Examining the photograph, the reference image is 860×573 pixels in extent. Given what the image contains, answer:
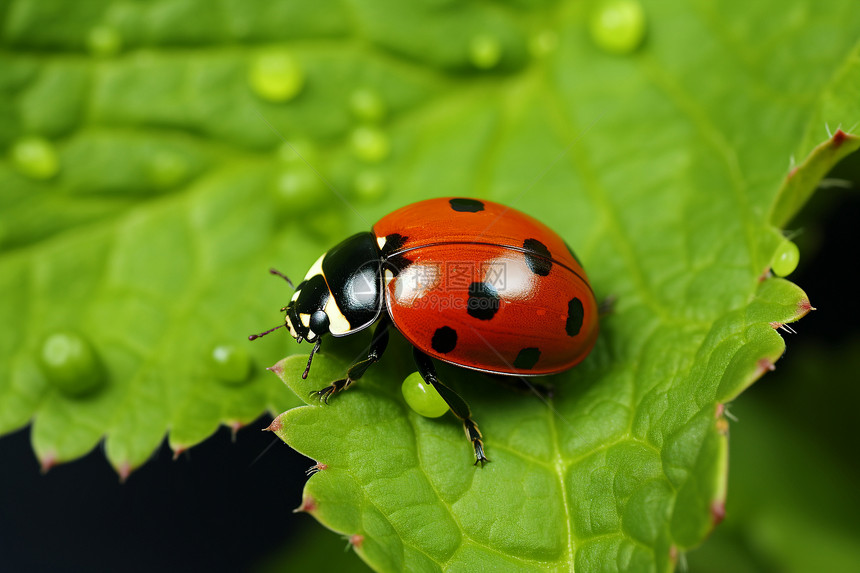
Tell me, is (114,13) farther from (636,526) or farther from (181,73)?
(636,526)

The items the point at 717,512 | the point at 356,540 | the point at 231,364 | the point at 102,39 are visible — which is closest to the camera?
the point at 717,512

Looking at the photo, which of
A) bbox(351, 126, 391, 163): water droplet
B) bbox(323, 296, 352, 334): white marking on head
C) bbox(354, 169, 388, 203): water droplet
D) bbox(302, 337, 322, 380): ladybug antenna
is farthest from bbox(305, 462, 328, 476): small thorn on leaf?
bbox(351, 126, 391, 163): water droplet

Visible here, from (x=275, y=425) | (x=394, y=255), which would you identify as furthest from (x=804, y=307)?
(x=275, y=425)

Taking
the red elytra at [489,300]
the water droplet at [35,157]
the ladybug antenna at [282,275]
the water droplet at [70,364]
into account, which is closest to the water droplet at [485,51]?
the red elytra at [489,300]

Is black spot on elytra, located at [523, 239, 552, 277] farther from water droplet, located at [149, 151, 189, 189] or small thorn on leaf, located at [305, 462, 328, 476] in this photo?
water droplet, located at [149, 151, 189, 189]

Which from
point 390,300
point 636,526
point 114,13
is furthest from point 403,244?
point 114,13

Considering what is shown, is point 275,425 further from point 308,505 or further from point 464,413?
point 464,413

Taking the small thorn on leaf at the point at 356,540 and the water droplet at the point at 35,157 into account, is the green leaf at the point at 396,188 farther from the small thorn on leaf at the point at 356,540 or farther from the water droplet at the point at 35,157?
the small thorn on leaf at the point at 356,540
